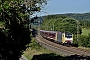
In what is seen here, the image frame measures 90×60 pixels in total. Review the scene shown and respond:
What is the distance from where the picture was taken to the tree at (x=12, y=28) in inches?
593

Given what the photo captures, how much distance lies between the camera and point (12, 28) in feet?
56.4

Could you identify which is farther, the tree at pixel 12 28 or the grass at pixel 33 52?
the grass at pixel 33 52

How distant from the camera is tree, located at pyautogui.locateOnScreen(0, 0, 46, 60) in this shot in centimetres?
1506

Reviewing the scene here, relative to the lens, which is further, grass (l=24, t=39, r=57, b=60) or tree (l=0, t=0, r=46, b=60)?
grass (l=24, t=39, r=57, b=60)

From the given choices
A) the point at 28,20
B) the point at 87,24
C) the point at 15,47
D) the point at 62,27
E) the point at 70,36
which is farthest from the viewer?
the point at 87,24

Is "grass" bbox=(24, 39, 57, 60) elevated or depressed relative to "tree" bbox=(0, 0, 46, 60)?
depressed

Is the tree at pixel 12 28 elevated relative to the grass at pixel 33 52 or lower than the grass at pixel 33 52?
elevated

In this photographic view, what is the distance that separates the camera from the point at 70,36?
57.1m

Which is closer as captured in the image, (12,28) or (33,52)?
(12,28)

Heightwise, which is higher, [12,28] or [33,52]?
[12,28]

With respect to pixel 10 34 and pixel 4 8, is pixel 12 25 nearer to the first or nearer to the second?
pixel 10 34

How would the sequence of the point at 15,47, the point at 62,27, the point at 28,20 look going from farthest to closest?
1. the point at 62,27
2. the point at 28,20
3. the point at 15,47

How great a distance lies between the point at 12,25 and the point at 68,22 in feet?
262

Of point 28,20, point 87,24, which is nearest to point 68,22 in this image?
point 87,24
